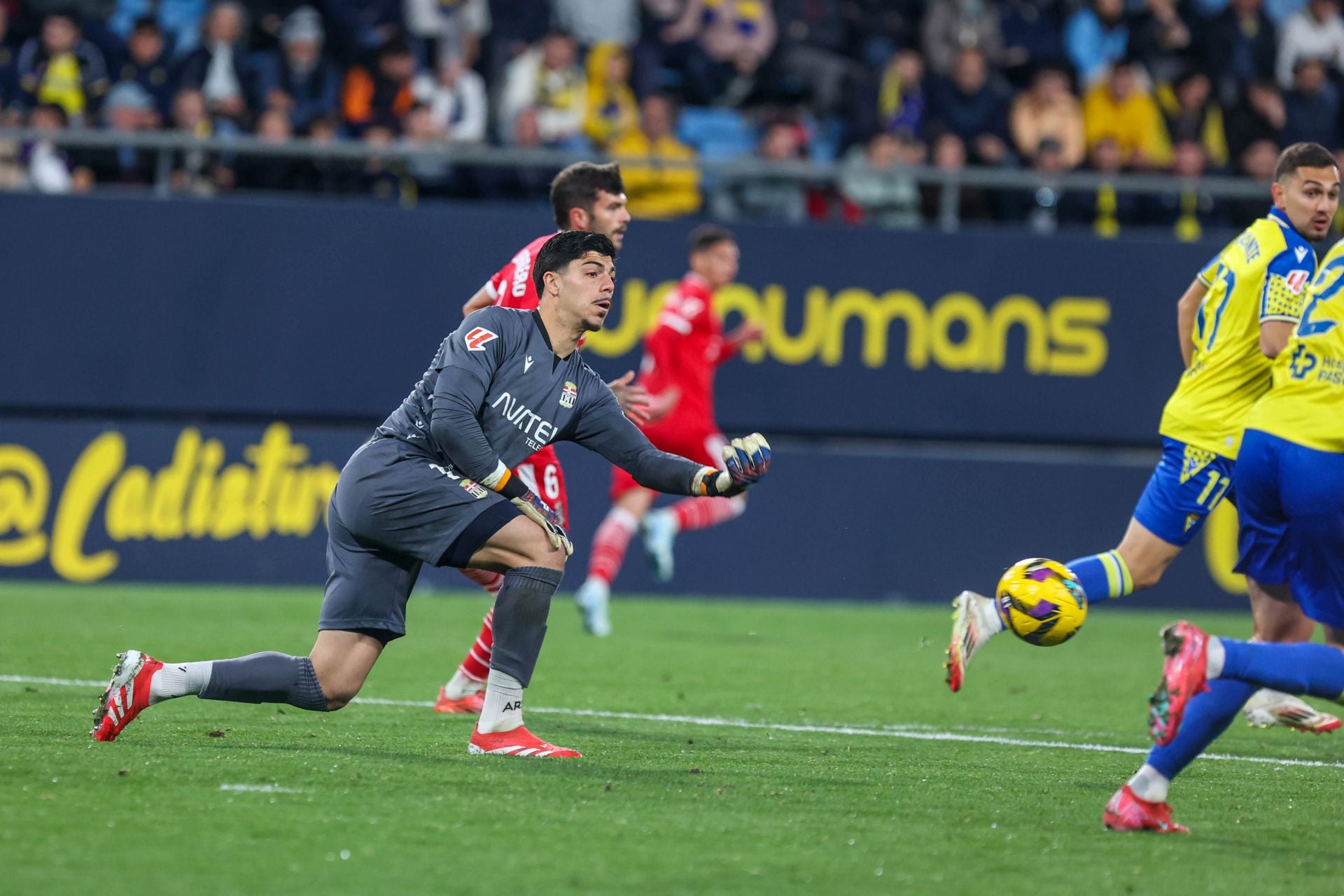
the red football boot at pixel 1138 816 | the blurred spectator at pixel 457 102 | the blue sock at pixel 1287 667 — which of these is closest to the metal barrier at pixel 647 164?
the blurred spectator at pixel 457 102

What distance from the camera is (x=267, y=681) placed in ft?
20.4

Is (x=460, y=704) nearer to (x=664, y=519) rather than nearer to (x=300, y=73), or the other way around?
(x=664, y=519)

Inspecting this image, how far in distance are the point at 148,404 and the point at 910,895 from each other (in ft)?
→ 35.0

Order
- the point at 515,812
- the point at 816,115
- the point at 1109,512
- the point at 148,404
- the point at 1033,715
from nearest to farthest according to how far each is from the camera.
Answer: the point at 515,812
the point at 1033,715
the point at 148,404
the point at 1109,512
the point at 816,115

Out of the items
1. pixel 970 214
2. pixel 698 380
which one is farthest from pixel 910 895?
pixel 970 214

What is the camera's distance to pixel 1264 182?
49.4ft

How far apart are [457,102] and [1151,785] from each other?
1107 cm

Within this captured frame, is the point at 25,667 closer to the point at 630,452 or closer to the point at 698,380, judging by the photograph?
the point at 630,452

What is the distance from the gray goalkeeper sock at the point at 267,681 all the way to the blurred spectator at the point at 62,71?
369 inches

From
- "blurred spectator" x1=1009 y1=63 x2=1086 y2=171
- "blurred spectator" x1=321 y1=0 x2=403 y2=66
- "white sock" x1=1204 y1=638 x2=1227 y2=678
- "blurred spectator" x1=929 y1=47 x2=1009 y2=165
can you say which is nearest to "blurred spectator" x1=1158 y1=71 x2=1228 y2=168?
"blurred spectator" x1=1009 y1=63 x2=1086 y2=171

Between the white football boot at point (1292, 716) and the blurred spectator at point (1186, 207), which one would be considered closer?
the white football boot at point (1292, 716)

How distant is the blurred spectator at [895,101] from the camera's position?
1580cm

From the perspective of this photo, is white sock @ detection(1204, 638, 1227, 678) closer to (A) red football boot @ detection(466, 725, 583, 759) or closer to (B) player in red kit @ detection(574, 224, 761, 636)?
(A) red football boot @ detection(466, 725, 583, 759)

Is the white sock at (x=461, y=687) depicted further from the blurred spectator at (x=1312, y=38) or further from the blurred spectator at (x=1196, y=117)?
the blurred spectator at (x=1312, y=38)
